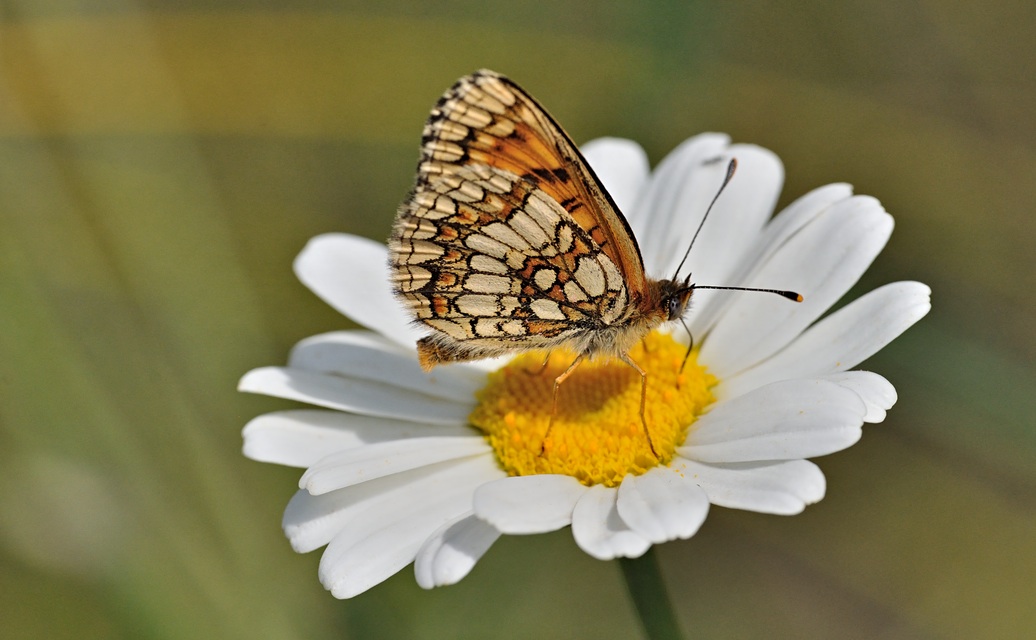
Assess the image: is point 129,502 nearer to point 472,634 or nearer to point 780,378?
point 472,634

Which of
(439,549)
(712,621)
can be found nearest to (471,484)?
(439,549)

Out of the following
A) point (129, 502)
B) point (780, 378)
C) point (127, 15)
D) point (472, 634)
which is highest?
point (127, 15)

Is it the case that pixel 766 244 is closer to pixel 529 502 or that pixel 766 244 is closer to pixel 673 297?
pixel 673 297

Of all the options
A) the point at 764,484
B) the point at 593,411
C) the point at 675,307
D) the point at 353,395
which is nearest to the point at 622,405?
the point at 593,411

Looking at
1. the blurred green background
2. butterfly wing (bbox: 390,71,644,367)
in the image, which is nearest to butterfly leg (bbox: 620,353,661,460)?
butterfly wing (bbox: 390,71,644,367)

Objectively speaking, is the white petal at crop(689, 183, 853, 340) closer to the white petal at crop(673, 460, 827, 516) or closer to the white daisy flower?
the white daisy flower

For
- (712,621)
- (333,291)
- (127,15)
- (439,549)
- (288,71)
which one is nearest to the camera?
(439,549)

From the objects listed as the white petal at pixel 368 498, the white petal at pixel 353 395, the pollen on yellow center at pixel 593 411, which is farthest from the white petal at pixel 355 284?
the white petal at pixel 368 498
